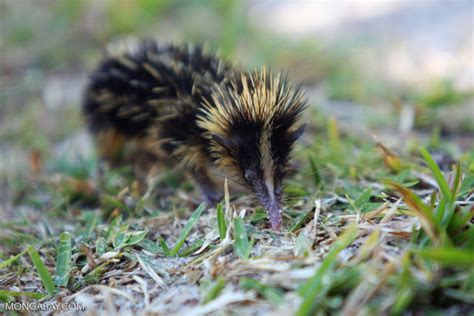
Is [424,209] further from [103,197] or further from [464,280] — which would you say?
[103,197]

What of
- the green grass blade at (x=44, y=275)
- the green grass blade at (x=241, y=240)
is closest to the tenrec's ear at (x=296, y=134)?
the green grass blade at (x=241, y=240)

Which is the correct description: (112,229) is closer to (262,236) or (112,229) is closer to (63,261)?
(63,261)

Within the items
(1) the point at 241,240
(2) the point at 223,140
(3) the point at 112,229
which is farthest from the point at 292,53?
(1) the point at 241,240

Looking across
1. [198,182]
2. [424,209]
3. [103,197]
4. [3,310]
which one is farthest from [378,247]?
[103,197]

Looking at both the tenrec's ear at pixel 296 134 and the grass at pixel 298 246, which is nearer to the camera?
the grass at pixel 298 246

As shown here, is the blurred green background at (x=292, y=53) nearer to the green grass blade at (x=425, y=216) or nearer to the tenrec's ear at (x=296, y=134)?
the tenrec's ear at (x=296, y=134)
